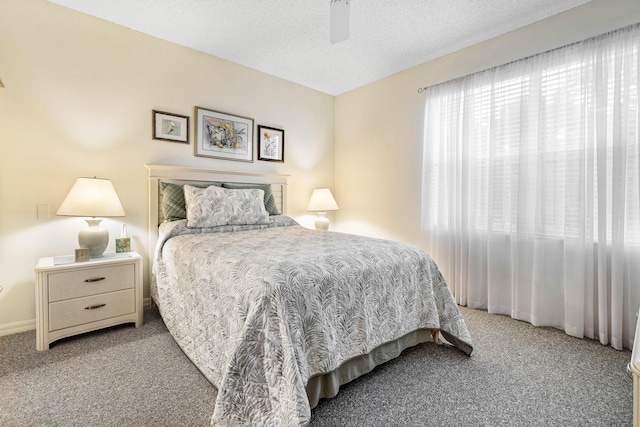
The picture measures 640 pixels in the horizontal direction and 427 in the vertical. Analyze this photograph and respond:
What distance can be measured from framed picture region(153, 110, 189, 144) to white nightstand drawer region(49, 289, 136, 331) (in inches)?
59.8

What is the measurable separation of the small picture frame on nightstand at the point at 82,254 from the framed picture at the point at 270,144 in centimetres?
199

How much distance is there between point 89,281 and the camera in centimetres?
220

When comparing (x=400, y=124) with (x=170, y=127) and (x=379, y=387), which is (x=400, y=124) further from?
(x=379, y=387)

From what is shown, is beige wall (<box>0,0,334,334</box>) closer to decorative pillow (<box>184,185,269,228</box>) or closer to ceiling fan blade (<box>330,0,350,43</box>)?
decorative pillow (<box>184,185,269,228</box>)

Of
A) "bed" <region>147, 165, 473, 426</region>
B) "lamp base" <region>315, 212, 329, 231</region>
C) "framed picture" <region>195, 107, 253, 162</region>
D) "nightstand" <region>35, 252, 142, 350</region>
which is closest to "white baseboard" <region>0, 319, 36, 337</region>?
"nightstand" <region>35, 252, 142, 350</region>

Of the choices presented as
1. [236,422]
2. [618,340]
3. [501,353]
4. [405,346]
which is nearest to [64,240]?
[236,422]

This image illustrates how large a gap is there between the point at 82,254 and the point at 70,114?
120 centimetres

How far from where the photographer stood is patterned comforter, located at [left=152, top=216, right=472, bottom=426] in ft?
4.10

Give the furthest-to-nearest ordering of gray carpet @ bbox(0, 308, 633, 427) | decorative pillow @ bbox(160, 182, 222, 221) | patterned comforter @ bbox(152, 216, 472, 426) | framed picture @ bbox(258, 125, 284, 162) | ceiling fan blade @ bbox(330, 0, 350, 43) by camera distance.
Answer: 1. framed picture @ bbox(258, 125, 284, 162)
2. decorative pillow @ bbox(160, 182, 222, 221)
3. ceiling fan blade @ bbox(330, 0, 350, 43)
4. gray carpet @ bbox(0, 308, 633, 427)
5. patterned comforter @ bbox(152, 216, 472, 426)

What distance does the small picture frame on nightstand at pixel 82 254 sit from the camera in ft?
7.27

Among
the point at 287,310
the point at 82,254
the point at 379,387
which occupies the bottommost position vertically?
the point at 379,387

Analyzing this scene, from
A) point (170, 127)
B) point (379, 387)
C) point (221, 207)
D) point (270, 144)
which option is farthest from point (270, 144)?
point (379, 387)

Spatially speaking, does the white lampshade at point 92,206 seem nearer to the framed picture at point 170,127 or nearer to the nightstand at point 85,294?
the nightstand at point 85,294

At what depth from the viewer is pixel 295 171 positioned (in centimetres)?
405
